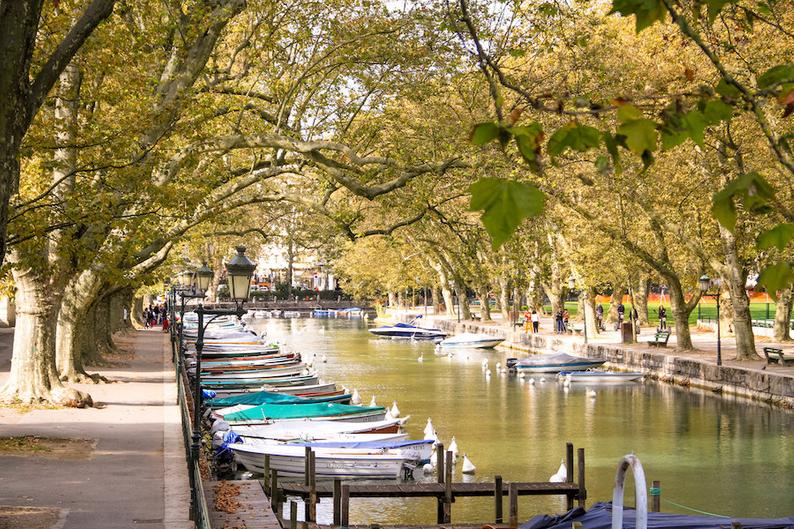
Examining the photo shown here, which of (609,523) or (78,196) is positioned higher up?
(78,196)

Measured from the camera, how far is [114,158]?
20641mm

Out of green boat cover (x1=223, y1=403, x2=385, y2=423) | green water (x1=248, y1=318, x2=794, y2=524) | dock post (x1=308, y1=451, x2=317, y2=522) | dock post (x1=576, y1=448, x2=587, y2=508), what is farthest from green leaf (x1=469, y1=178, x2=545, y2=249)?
green boat cover (x1=223, y1=403, x2=385, y2=423)

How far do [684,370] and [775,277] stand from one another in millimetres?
37515

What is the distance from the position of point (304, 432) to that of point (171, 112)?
8.17 m

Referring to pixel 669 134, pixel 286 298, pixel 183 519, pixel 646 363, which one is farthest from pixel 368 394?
pixel 286 298

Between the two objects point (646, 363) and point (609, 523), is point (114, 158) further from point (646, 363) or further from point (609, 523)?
point (646, 363)

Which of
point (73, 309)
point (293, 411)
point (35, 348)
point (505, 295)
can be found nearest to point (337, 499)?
point (293, 411)

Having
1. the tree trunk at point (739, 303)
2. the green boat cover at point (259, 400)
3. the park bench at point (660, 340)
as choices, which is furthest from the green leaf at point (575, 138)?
the park bench at point (660, 340)

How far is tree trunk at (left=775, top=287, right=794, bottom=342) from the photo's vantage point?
4644cm

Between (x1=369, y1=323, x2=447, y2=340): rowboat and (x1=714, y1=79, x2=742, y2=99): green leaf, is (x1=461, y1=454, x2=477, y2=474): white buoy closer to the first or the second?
(x1=714, y1=79, x2=742, y2=99): green leaf

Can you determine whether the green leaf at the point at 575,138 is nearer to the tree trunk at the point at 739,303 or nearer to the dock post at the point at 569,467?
the dock post at the point at 569,467

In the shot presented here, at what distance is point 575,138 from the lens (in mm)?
4441

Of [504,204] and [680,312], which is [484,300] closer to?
[680,312]

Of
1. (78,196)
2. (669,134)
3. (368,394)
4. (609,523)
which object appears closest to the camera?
(669,134)
